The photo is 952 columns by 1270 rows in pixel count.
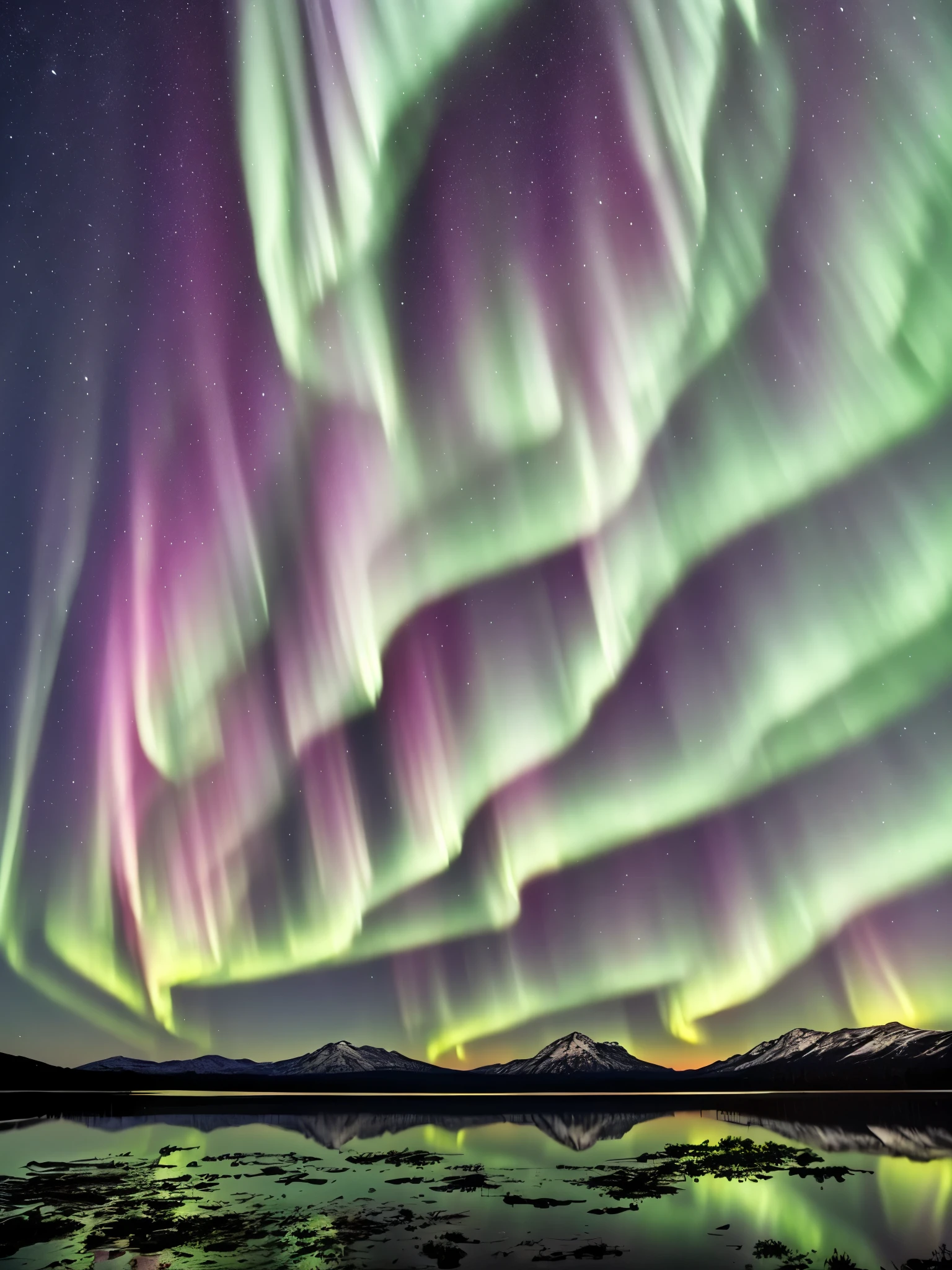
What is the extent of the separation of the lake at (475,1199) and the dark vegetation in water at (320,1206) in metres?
0.12

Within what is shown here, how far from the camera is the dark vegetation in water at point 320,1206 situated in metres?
22.7

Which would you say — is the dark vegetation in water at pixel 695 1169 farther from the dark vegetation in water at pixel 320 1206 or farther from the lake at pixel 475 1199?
the lake at pixel 475 1199

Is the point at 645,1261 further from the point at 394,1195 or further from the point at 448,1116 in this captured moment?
the point at 448,1116

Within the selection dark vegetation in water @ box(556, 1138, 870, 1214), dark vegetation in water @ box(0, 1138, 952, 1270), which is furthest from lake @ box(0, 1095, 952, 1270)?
dark vegetation in water @ box(556, 1138, 870, 1214)

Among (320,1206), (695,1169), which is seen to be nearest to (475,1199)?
(320,1206)

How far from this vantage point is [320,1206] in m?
31.1

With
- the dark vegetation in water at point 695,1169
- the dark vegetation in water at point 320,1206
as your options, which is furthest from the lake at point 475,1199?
the dark vegetation in water at point 695,1169

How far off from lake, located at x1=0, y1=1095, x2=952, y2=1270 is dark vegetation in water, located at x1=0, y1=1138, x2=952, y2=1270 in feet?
0.40

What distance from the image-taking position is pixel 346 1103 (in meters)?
158

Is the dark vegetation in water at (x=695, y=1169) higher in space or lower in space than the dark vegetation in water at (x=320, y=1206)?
lower

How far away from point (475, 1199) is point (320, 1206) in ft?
20.2

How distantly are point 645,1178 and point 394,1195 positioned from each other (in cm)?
1260

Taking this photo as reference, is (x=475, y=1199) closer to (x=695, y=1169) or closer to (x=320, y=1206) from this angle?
(x=320, y=1206)

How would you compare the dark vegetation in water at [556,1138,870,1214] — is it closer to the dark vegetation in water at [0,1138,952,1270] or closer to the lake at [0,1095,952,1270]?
the dark vegetation in water at [0,1138,952,1270]
